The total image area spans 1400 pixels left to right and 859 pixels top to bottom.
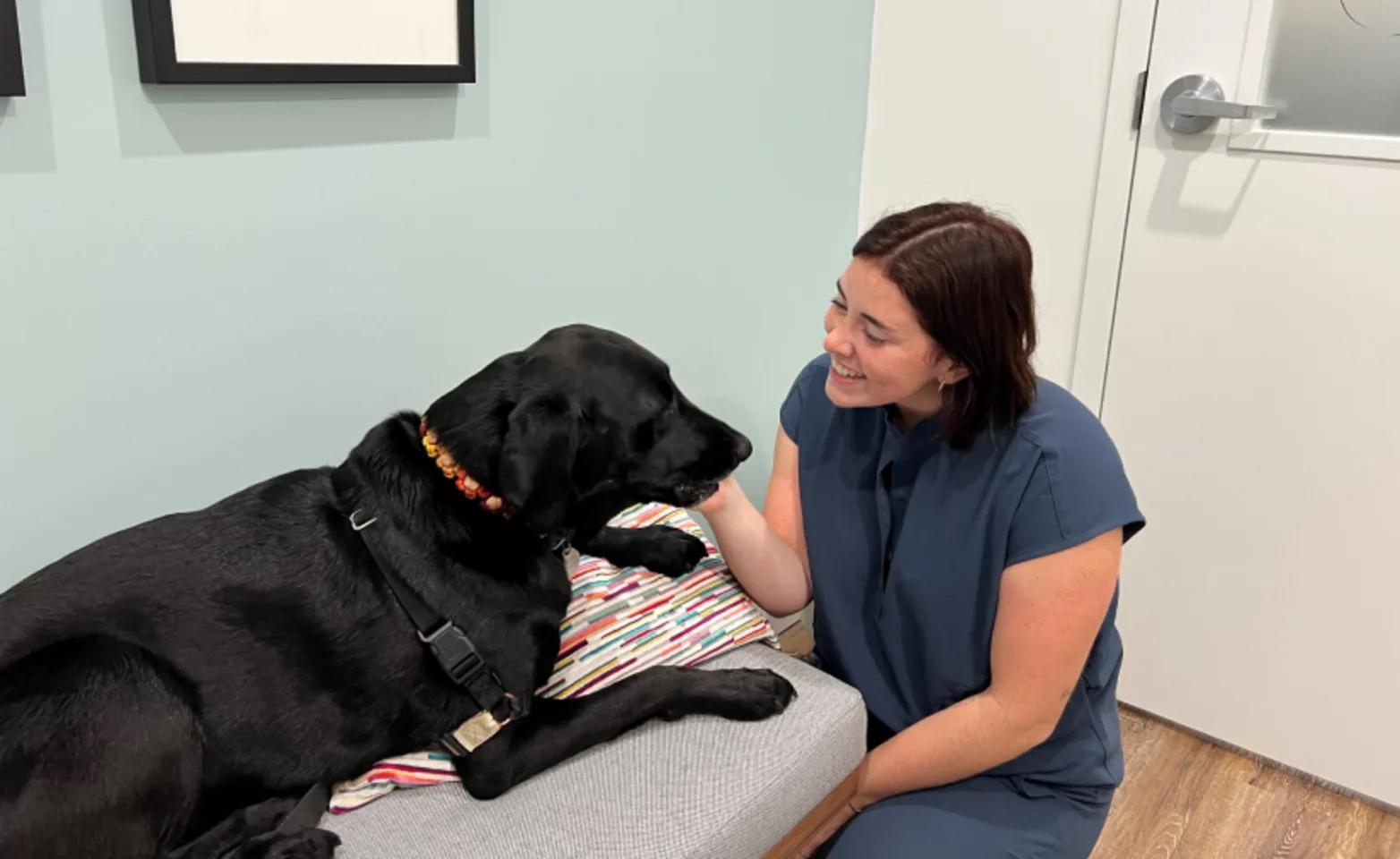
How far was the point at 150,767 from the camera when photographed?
1.01 meters

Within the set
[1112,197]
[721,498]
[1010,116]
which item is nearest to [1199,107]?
[1112,197]

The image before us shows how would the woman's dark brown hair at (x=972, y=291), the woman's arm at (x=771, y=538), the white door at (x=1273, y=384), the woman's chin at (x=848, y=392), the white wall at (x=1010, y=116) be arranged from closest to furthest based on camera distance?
the woman's dark brown hair at (x=972, y=291)
the woman's chin at (x=848, y=392)
the woman's arm at (x=771, y=538)
the white door at (x=1273, y=384)
the white wall at (x=1010, y=116)

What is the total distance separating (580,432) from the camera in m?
1.19

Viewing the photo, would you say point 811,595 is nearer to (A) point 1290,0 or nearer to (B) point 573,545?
(B) point 573,545

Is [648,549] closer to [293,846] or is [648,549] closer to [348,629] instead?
[348,629]

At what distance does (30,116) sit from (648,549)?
3.04 feet

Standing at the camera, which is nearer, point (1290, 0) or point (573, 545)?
point (573, 545)

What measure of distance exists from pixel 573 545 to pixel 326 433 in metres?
0.42

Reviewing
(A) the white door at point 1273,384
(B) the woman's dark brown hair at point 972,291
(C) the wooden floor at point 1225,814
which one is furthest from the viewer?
(C) the wooden floor at point 1225,814

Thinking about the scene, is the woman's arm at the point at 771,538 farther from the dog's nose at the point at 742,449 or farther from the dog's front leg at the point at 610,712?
the dog's front leg at the point at 610,712

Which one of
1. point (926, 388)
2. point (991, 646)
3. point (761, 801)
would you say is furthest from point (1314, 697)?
point (761, 801)

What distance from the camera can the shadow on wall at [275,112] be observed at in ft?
3.91

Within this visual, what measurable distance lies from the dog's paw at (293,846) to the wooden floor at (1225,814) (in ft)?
4.65

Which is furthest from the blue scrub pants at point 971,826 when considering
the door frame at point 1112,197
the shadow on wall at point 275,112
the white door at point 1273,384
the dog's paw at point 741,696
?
the shadow on wall at point 275,112
